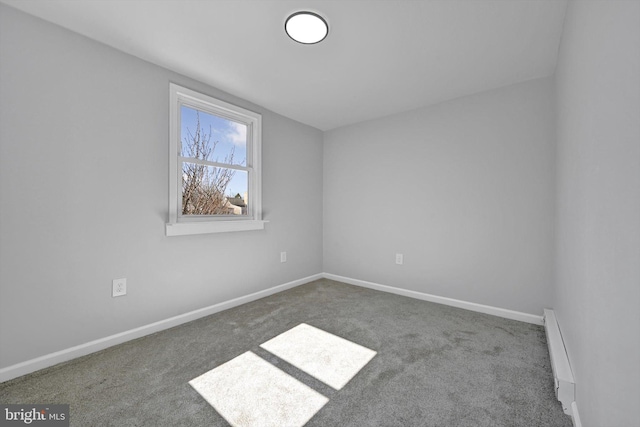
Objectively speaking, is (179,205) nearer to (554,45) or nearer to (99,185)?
(99,185)

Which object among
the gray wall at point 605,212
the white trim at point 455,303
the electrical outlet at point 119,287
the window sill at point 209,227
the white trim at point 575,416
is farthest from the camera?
the white trim at point 455,303

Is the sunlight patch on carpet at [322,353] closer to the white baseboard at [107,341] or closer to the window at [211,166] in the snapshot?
the white baseboard at [107,341]

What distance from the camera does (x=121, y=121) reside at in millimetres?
1944

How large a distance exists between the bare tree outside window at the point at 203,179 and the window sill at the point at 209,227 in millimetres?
175

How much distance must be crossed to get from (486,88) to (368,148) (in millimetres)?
1355

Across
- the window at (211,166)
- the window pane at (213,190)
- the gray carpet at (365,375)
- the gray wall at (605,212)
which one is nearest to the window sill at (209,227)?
the window at (211,166)

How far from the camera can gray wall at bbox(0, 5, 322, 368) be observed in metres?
1.55

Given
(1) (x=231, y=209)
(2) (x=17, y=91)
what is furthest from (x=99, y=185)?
(1) (x=231, y=209)

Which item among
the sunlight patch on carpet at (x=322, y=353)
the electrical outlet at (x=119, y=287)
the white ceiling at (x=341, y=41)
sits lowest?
the sunlight patch on carpet at (x=322, y=353)

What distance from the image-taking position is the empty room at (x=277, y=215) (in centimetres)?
118

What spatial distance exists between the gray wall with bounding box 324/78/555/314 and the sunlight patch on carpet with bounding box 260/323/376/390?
1431mm

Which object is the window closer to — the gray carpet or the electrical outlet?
the electrical outlet

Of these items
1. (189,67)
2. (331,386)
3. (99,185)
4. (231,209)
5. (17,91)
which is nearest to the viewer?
(331,386)

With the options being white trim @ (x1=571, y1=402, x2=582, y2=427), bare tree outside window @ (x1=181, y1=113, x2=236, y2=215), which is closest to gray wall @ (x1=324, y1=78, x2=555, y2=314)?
white trim @ (x1=571, y1=402, x2=582, y2=427)
